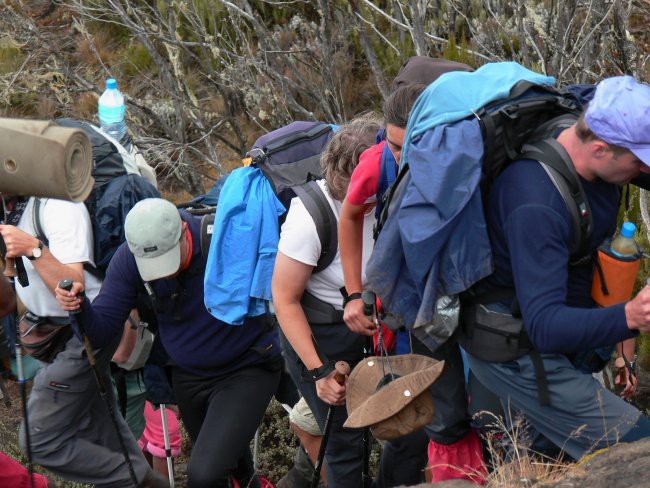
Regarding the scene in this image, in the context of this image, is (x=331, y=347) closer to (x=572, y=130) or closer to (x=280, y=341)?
(x=280, y=341)

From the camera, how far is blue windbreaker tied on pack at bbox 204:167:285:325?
400cm

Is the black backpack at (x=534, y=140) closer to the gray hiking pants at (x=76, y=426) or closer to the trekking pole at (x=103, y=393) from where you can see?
the trekking pole at (x=103, y=393)

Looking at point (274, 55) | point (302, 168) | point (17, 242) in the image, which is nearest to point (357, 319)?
point (302, 168)

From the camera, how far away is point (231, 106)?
26.1 feet

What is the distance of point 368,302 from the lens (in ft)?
11.8

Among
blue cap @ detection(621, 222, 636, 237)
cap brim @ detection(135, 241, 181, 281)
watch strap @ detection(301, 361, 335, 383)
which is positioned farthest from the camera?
cap brim @ detection(135, 241, 181, 281)

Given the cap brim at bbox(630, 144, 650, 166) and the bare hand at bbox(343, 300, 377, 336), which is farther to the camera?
the bare hand at bbox(343, 300, 377, 336)

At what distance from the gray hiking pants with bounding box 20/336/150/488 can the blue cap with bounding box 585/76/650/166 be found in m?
2.81

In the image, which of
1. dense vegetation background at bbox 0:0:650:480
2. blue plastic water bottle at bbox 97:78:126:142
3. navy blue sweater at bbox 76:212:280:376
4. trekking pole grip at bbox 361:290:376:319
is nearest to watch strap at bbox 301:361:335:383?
trekking pole grip at bbox 361:290:376:319

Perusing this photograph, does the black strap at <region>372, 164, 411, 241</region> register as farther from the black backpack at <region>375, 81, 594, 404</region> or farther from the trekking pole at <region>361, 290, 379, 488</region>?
the trekking pole at <region>361, 290, 379, 488</region>

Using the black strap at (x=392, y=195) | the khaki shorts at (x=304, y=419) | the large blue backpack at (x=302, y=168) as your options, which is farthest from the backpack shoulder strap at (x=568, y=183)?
the khaki shorts at (x=304, y=419)

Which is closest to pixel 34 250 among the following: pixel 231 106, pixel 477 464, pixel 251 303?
→ pixel 251 303

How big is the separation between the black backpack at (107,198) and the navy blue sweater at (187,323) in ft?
0.87

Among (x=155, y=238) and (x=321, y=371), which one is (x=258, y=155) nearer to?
(x=155, y=238)
